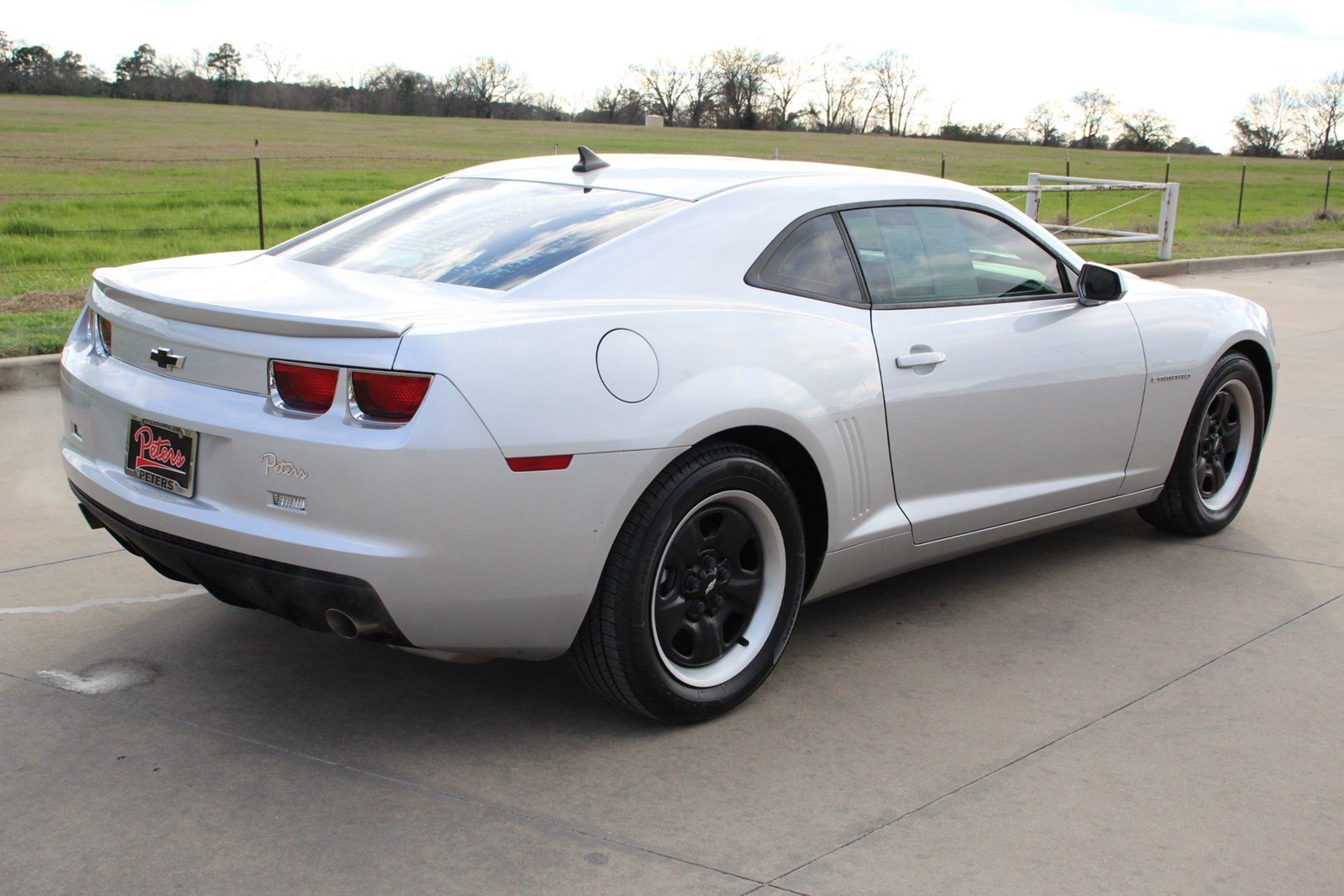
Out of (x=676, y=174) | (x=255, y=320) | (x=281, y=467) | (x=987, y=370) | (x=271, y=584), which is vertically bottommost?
(x=271, y=584)

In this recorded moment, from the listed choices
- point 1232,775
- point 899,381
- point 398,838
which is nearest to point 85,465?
point 398,838

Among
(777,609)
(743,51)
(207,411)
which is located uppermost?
(743,51)

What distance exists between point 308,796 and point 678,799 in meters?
0.88

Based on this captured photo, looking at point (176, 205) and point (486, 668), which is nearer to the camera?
point (486, 668)

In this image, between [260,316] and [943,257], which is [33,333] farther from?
[943,257]

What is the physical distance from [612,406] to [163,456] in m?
1.14

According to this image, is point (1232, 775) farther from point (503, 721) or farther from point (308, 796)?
point (308, 796)

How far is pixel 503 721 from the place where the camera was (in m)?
3.62

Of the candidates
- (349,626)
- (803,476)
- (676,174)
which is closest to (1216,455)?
(803,476)

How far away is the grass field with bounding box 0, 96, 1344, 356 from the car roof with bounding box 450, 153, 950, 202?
4899 mm

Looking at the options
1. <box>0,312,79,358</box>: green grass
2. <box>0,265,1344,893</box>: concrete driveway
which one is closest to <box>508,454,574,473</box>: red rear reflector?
<box>0,265,1344,893</box>: concrete driveway

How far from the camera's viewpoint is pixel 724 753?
3.46m

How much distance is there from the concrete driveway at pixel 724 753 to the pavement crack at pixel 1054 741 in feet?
0.03

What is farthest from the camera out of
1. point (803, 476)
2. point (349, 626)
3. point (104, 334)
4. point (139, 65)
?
point (139, 65)
